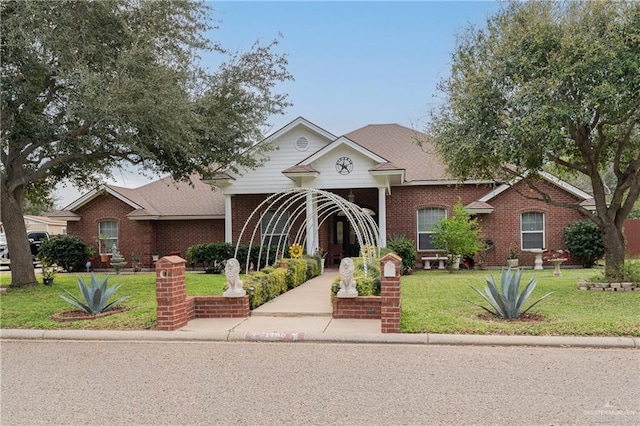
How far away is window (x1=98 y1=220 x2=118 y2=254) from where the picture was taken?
23750 mm

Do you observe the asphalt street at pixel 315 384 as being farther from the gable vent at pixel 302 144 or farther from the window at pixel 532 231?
the window at pixel 532 231

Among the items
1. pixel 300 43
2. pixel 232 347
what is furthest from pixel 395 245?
pixel 232 347

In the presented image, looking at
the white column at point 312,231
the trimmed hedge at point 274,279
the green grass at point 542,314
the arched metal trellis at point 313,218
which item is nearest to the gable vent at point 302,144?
the arched metal trellis at point 313,218

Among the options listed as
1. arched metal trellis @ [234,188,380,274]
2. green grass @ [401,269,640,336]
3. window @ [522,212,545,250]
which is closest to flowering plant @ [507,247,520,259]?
Result: window @ [522,212,545,250]

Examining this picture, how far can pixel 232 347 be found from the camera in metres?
7.64

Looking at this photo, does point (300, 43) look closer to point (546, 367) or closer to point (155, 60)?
point (155, 60)

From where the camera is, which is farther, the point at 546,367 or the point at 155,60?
the point at 155,60

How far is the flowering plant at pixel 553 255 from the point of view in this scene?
19969mm

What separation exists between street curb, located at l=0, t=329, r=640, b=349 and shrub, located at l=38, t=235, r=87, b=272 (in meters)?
14.6

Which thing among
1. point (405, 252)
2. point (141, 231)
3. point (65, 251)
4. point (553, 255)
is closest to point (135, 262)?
point (141, 231)

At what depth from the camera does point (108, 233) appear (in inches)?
941

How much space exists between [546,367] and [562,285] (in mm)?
7666

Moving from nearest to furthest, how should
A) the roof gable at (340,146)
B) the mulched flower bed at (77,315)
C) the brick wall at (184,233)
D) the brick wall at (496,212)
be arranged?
1. the mulched flower bed at (77,315)
2. the roof gable at (340,146)
3. the brick wall at (496,212)
4. the brick wall at (184,233)

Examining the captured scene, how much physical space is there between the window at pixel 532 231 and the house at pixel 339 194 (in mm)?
39
